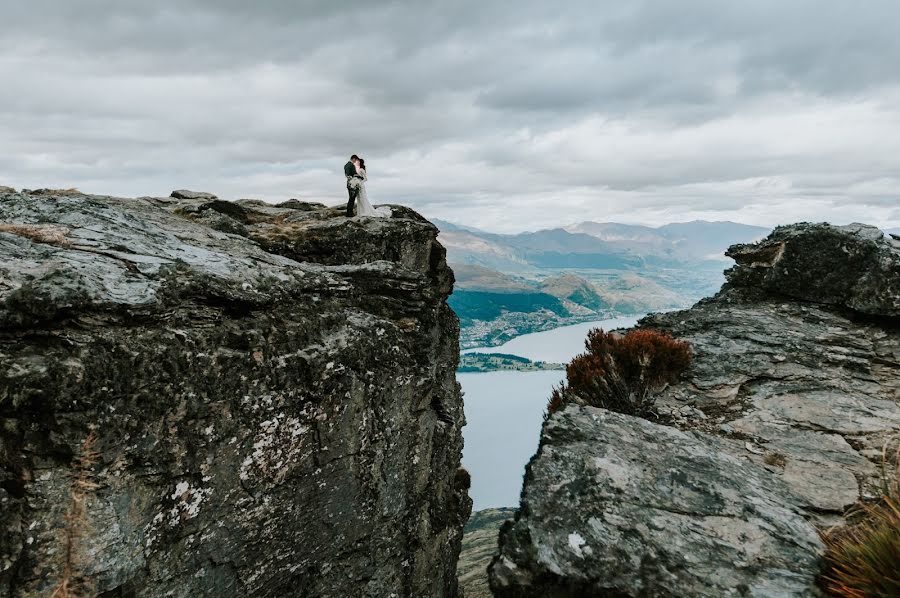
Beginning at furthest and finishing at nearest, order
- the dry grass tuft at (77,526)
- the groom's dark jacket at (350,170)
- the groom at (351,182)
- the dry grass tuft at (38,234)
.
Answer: the groom's dark jacket at (350,170)
the groom at (351,182)
the dry grass tuft at (38,234)
the dry grass tuft at (77,526)

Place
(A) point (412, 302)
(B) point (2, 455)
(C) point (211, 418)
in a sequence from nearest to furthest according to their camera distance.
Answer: (B) point (2, 455) < (C) point (211, 418) < (A) point (412, 302)

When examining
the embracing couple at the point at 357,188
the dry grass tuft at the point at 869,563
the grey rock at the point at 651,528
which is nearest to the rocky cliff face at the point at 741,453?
the grey rock at the point at 651,528

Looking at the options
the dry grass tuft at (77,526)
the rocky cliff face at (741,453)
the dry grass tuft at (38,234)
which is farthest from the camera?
the dry grass tuft at (38,234)

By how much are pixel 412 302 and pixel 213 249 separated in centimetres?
559

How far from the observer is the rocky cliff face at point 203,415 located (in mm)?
7879

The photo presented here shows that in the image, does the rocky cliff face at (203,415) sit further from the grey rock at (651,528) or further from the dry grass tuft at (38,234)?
the grey rock at (651,528)

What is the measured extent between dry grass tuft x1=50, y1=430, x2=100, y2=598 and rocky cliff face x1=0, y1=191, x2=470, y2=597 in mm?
26

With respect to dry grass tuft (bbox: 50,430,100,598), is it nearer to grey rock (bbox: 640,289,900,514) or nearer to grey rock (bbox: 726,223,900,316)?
grey rock (bbox: 640,289,900,514)

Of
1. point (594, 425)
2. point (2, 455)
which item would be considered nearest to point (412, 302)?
point (594, 425)

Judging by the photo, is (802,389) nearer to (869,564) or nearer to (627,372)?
(627,372)

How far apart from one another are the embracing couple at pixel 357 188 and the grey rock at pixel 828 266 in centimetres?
1397

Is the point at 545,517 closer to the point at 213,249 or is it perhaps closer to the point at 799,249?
the point at 213,249

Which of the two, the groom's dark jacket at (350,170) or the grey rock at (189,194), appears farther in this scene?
the grey rock at (189,194)

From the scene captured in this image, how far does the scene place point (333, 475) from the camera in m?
11.6
